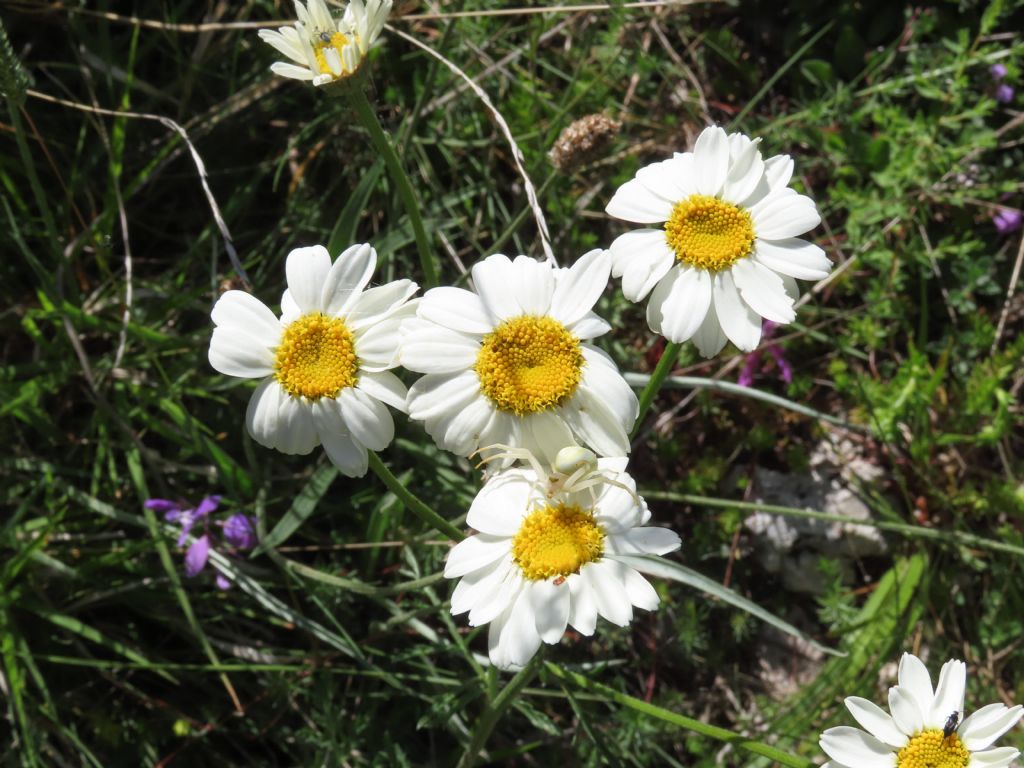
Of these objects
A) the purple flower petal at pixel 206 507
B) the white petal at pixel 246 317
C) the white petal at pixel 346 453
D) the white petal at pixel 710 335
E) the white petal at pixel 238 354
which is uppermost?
the white petal at pixel 710 335

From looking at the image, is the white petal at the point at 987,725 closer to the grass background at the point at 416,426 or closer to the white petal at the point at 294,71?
the grass background at the point at 416,426

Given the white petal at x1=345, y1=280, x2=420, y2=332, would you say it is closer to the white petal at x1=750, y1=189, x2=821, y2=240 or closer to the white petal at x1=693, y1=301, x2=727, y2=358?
the white petal at x1=693, y1=301, x2=727, y2=358

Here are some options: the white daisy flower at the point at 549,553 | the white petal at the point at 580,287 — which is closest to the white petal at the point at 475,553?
the white daisy flower at the point at 549,553

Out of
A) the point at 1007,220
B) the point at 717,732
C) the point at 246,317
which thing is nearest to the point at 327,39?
the point at 246,317

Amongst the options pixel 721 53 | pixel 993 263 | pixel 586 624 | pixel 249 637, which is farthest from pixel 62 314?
pixel 993 263

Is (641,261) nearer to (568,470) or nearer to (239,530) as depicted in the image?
(568,470)

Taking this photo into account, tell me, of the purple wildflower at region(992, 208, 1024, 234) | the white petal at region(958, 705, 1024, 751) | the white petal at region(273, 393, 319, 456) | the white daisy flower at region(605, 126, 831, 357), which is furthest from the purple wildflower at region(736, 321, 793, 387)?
the white petal at region(273, 393, 319, 456)
